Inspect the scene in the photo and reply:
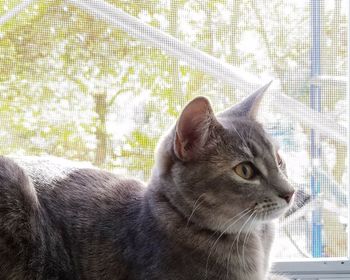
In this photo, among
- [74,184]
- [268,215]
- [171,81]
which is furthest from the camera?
[171,81]

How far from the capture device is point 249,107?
1396mm

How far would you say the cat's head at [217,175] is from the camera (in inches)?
47.1

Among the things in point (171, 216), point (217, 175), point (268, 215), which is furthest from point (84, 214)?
point (268, 215)

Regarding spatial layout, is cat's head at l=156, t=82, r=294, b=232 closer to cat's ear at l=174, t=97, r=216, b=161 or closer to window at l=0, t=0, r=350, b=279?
cat's ear at l=174, t=97, r=216, b=161

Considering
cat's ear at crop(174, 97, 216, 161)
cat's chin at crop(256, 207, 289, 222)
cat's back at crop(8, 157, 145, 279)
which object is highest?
cat's ear at crop(174, 97, 216, 161)

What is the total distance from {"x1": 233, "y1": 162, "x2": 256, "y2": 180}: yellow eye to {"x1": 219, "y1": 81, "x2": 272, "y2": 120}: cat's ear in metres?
0.20

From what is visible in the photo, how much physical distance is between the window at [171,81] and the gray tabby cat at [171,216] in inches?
14.8

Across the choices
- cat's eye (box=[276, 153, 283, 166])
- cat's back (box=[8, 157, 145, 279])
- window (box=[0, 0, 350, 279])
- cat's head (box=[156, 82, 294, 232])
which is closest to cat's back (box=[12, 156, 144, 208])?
cat's back (box=[8, 157, 145, 279])

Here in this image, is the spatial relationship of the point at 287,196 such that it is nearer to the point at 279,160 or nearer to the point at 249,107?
the point at 279,160

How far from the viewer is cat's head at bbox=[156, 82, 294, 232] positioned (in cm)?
120

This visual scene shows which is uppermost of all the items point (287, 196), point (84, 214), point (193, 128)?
point (193, 128)

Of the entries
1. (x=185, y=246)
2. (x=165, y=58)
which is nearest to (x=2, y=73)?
(x=165, y=58)

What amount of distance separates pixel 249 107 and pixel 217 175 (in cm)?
28

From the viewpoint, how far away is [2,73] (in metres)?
1.63
